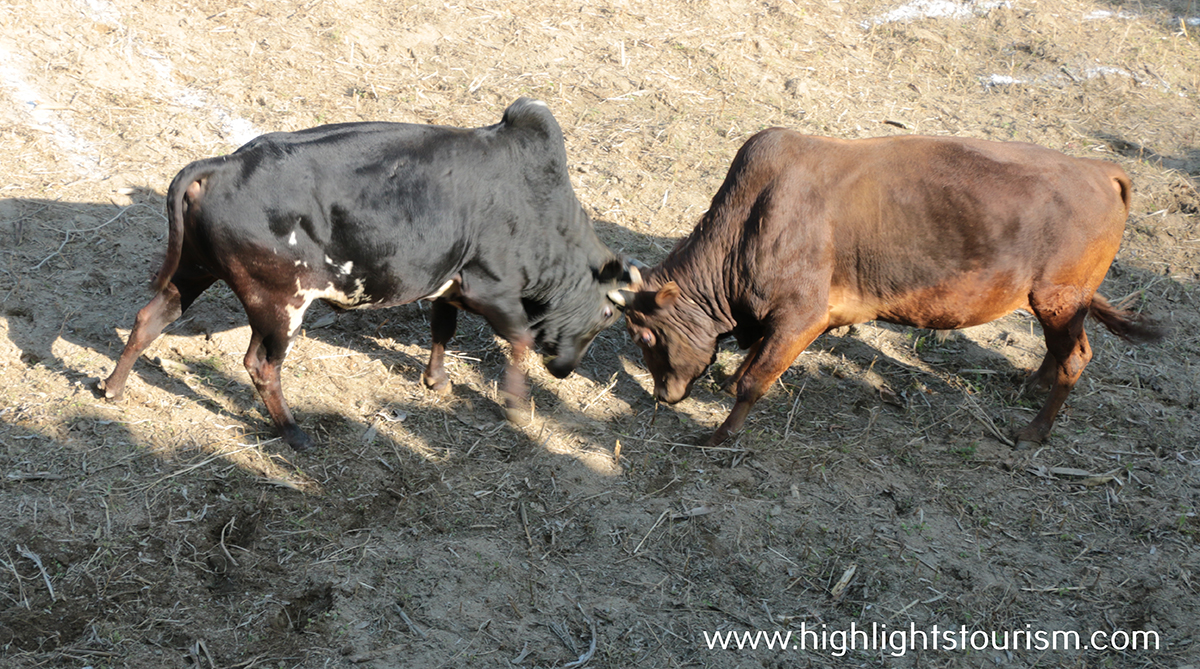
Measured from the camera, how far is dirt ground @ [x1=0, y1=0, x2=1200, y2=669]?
153 inches

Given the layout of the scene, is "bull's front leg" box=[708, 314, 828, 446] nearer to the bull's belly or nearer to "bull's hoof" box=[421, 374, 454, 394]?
the bull's belly

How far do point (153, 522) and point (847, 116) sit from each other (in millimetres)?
6674

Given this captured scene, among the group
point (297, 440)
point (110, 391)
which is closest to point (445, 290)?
point (297, 440)

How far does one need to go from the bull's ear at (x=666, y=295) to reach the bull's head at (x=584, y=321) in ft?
→ 1.01

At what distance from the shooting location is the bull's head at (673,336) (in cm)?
539

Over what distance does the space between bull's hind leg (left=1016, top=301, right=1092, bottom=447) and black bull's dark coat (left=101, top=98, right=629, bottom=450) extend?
2.68 metres

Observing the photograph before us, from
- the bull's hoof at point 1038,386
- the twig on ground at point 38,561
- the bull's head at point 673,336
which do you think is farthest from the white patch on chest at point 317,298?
the bull's hoof at point 1038,386

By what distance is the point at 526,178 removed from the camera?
191 inches

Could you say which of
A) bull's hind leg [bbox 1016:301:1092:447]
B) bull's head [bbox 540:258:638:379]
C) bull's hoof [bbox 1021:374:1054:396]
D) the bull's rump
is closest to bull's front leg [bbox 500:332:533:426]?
bull's head [bbox 540:258:638:379]

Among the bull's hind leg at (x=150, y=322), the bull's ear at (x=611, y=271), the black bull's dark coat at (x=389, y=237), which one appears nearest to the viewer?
the black bull's dark coat at (x=389, y=237)

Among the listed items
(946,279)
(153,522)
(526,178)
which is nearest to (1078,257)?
(946,279)

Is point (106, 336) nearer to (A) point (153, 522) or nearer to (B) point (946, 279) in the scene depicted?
(A) point (153, 522)

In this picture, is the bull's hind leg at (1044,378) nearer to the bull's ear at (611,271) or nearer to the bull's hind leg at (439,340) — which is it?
the bull's ear at (611,271)

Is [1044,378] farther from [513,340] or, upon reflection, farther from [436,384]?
[436,384]
